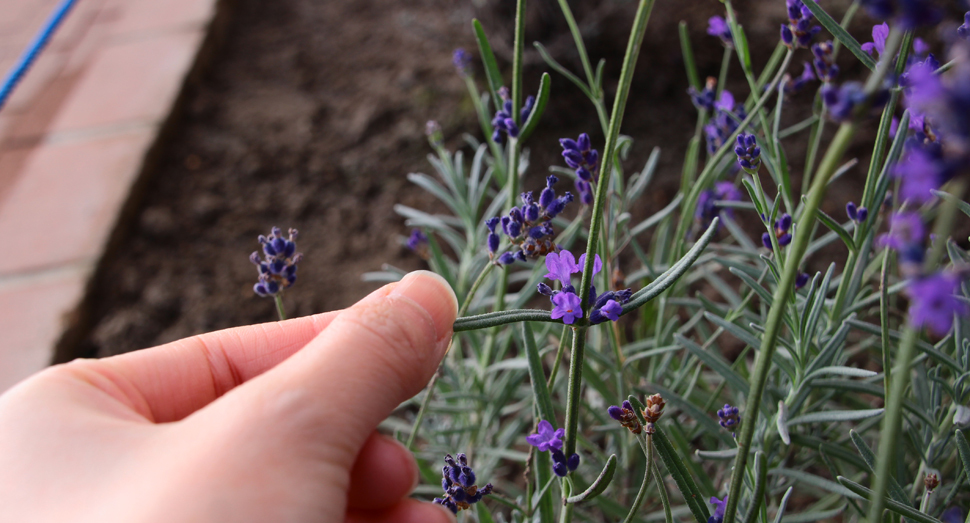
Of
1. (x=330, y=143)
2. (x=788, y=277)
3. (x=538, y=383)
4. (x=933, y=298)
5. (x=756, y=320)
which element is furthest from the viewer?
(x=330, y=143)

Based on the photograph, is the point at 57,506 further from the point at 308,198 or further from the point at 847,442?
the point at 308,198

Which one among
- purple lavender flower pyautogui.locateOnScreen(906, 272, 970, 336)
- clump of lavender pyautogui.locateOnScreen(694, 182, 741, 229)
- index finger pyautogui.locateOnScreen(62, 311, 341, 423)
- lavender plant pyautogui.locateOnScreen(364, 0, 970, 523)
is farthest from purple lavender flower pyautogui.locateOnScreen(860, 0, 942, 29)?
clump of lavender pyautogui.locateOnScreen(694, 182, 741, 229)

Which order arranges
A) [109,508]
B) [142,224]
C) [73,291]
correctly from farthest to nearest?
1. [142,224]
2. [73,291]
3. [109,508]

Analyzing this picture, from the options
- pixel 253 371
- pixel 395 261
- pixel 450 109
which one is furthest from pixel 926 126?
pixel 450 109

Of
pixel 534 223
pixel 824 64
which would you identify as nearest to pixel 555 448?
pixel 534 223

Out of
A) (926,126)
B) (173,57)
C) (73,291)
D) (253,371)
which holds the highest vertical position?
(926,126)

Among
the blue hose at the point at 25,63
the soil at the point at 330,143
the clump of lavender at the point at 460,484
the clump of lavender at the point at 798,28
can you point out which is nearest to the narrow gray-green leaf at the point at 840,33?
the clump of lavender at the point at 798,28

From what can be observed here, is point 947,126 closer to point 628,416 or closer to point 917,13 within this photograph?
point 917,13
